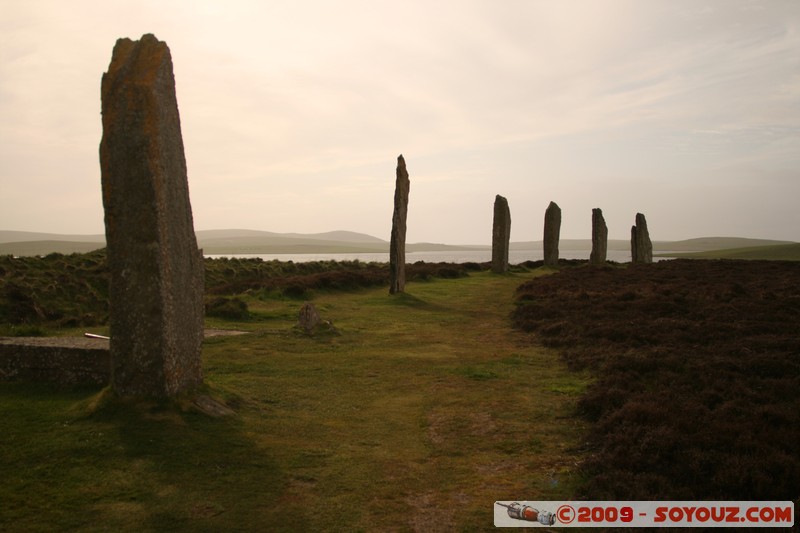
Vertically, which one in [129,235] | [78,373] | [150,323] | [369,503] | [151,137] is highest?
[151,137]

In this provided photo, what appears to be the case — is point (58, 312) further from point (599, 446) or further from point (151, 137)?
point (599, 446)

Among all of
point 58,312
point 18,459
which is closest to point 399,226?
point 58,312

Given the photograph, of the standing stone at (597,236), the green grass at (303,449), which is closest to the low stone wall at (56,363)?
the green grass at (303,449)

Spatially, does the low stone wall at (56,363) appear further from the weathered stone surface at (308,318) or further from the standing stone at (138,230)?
the weathered stone surface at (308,318)

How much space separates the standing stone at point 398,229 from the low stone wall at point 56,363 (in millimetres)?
14273

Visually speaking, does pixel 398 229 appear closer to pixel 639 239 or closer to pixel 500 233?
pixel 500 233

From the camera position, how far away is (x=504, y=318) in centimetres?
1734

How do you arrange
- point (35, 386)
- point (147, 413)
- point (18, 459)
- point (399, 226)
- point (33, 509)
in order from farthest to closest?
point (399, 226)
point (35, 386)
point (147, 413)
point (18, 459)
point (33, 509)

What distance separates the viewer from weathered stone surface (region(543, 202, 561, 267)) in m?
38.2

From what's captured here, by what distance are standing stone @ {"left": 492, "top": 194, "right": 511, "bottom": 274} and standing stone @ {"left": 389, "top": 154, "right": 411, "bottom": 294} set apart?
1108 cm

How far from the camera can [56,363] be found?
8.04 metres

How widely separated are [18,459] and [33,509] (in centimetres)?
111

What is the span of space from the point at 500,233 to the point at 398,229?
12124 millimetres

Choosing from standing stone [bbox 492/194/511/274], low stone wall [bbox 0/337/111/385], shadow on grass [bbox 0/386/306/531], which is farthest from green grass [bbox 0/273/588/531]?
standing stone [bbox 492/194/511/274]
